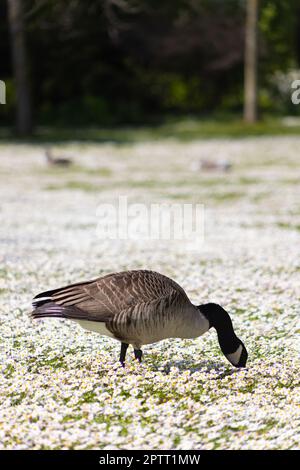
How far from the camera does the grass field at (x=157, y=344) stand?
19.4 ft

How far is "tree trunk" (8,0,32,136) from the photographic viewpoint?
116ft

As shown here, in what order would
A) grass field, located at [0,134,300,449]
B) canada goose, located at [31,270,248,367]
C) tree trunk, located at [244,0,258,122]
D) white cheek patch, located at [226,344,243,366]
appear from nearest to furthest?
1. grass field, located at [0,134,300,449]
2. canada goose, located at [31,270,248,367]
3. white cheek patch, located at [226,344,243,366]
4. tree trunk, located at [244,0,258,122]

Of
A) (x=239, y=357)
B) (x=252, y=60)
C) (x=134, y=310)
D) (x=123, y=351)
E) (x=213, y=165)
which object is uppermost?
(x=252, y=60)

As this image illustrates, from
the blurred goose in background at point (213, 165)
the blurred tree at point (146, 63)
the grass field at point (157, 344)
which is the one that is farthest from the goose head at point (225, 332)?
the blurred tree at point (146, 63)

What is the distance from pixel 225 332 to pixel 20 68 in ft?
109

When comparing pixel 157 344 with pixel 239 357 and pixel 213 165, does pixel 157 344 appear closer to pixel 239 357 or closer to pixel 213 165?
pixel 239 357

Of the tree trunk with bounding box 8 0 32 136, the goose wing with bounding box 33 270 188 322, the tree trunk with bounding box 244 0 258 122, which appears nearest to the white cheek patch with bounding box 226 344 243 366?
the goose wing with bounding box 33 270 188 322

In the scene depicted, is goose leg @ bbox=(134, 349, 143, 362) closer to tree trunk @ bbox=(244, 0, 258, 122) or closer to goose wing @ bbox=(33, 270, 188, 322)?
goose wing @ bbox=(33, 270, 188, 322)

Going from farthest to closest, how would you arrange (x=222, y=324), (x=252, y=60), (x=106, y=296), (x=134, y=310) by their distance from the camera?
(x=252, y=60) < (x=222, y=324) < (x=106, y=296) < (x=134, y=310)

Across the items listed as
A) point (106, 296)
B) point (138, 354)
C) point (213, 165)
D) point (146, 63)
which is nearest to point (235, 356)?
point (138, 354)

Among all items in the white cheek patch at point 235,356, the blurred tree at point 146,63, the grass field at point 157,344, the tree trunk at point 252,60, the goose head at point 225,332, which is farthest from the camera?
the blurred tree at point 146,63

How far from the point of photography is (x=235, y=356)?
277 inches

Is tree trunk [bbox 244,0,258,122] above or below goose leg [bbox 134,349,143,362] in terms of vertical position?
above

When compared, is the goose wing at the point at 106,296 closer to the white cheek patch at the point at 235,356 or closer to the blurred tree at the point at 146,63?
the white cheek patch at the point at 235,356
